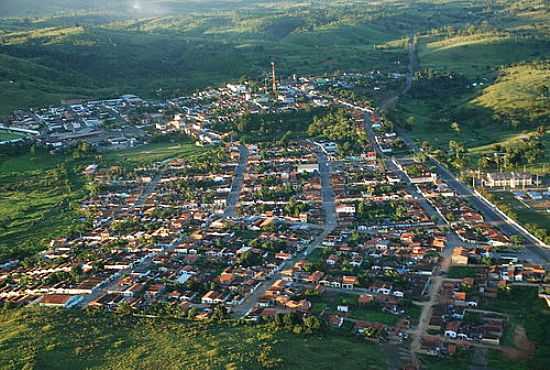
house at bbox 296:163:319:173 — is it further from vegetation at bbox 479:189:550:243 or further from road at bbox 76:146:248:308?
vegetation at bbox 479:189:550:243

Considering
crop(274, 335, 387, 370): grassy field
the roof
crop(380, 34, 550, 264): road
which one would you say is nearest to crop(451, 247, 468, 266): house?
crop(380, 34, 550, 264): road

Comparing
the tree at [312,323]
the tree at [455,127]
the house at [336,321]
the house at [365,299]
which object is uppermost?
the tree at [312,323]

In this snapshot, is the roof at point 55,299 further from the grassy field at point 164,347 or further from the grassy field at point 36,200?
the grassy field at point 36,200

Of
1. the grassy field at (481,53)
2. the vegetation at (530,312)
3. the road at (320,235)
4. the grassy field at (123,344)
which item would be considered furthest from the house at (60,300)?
the grassy field at (481,53)

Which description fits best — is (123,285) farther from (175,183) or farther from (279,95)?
(279,95)

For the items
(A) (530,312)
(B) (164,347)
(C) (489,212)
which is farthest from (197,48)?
(B) (164,347)
